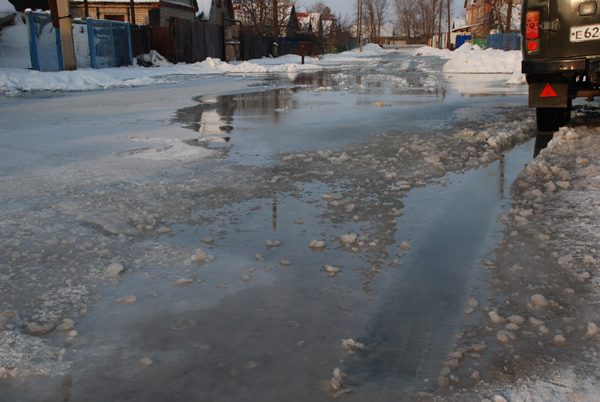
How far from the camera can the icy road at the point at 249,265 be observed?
1986mm

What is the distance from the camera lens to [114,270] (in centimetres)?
287

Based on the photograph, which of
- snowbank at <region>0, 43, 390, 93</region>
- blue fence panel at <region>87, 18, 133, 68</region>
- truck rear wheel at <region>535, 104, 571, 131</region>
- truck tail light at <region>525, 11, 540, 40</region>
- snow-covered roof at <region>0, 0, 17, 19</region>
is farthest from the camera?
snow-covered roof at <region>0, 0, 17, 19</region>

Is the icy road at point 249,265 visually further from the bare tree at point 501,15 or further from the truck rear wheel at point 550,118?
the bare tree at point 501,15

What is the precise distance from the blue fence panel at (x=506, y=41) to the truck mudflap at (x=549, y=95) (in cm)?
4032

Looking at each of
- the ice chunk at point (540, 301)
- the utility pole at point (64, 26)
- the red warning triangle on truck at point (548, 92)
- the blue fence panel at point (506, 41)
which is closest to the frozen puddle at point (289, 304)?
the ice chunk at point (540, 301)

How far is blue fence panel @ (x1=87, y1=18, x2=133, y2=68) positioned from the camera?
21141 millimetres

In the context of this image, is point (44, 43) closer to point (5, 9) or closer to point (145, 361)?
point (5, 9)

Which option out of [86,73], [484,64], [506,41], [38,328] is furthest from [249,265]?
[506,41]

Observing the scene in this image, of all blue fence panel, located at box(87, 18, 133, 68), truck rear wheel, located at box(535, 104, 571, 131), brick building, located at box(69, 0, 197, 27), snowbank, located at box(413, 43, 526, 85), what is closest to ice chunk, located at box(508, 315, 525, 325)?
truck rear wheel, located at box(535, 104, 571, 131)

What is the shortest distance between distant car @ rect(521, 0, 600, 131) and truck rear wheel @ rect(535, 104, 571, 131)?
0.30m

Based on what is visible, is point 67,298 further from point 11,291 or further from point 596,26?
point 596,26

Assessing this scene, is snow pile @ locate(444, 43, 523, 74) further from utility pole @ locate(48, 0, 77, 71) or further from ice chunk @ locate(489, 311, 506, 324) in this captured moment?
ice chunk @ locate(489, 311, 506, 324)

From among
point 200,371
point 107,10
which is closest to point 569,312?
point 200,371

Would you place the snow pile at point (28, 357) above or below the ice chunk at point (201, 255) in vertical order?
below
